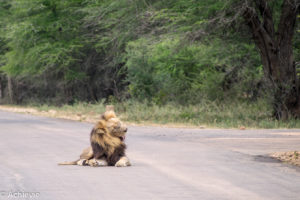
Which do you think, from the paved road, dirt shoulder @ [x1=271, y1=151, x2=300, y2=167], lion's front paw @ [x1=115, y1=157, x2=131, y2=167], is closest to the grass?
the paved road

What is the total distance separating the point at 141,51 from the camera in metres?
32.2

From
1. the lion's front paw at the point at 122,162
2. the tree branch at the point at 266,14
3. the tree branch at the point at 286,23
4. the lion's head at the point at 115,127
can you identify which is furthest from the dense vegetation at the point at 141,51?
the lion's head at the point at 115,127

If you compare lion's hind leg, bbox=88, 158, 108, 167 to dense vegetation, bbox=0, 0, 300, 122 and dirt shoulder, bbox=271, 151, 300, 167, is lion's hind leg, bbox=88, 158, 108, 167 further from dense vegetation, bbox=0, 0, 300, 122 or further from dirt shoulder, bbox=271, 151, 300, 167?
dense vegetation, bbox=0, 0, 300, 122

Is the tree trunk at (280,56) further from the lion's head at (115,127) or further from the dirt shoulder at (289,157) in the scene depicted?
the lion's head at (115,127)

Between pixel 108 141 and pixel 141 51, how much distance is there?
2226 cm

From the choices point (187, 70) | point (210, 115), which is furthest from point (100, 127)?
point (187, 70)

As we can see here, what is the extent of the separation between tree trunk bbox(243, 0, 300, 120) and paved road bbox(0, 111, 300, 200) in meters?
5.48

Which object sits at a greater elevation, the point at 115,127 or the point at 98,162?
the point at 115,127

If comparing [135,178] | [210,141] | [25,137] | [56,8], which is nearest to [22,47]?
[56,8]

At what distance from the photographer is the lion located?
10.1m

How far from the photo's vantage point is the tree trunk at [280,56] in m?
22.5

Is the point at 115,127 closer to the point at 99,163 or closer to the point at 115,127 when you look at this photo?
the point at 115,127

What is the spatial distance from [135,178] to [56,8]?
1252 inches

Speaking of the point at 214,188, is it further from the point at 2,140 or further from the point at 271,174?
the point at 2,140
